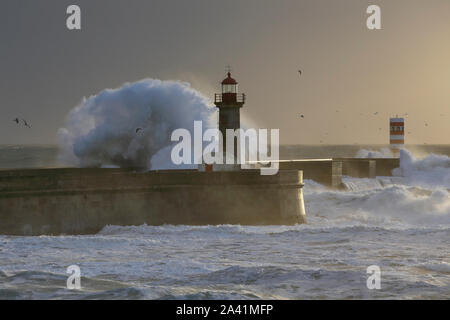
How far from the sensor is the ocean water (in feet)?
37.8

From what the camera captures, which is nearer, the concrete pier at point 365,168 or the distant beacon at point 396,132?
the concrete pier at point 365,168

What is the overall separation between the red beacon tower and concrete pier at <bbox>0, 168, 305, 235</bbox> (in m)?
1.68

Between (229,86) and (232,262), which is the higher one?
(229,86)

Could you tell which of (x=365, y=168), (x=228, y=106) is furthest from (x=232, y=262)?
(x=365, y=168)

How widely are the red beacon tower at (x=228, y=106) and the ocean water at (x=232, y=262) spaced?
2.92m

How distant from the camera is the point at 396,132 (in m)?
38.7

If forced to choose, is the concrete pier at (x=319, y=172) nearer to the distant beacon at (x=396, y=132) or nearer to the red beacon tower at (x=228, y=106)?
the red beacon tower at (x=228, y=106)

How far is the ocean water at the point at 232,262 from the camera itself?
453 inches

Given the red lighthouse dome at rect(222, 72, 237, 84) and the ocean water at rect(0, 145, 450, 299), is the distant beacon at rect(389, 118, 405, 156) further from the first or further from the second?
the red lighthouse dome at rect(222, 72, 237, 84)

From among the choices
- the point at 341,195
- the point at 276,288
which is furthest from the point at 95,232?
the point at 341,195

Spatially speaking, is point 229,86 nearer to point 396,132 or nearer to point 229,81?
point 229,81

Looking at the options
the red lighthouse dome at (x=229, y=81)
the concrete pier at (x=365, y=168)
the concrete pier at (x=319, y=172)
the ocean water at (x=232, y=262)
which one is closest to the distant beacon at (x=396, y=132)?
the concrete pier at (x=365, y=168)

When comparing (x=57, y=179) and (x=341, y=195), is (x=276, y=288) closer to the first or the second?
(x=57, y=179)

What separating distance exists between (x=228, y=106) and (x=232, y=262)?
22.9 ft
